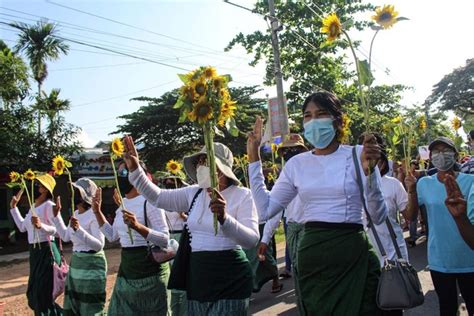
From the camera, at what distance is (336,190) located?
244cm

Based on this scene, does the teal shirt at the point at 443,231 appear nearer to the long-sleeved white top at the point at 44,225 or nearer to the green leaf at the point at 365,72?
the green leaf at the point at 365,72

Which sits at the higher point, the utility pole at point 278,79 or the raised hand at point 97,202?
the utility pole at point 278,79

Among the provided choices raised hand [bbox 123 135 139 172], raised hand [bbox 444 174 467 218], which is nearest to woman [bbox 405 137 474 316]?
raised hand [bbox 444 174 467 218]

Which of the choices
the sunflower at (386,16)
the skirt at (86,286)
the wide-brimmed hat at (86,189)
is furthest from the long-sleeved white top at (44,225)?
the sunflower at (386,16)

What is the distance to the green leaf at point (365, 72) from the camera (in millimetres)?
2549

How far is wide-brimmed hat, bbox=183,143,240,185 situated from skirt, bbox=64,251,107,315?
1.88m

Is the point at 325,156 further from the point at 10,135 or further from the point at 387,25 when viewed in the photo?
the point at 10,135

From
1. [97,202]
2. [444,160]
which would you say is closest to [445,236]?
[444,160]

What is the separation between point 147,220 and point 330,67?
14.3 meters

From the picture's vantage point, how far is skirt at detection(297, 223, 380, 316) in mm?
2408

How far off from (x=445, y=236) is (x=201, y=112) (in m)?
2.25

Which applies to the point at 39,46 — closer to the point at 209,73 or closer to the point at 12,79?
the point at 12,79

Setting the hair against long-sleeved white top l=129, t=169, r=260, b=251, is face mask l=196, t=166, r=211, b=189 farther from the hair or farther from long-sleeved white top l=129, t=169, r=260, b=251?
the hair

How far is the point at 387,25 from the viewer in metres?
2.78
